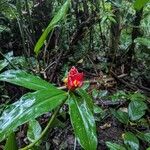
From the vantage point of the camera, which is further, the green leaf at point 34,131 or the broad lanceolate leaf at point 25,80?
the green leaf at point 34,131

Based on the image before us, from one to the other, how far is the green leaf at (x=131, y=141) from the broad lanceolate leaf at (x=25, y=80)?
1.93ft

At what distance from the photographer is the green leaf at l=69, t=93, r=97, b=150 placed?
0.73 metres

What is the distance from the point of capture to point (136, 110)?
147 cm

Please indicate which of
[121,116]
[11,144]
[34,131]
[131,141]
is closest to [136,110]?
[121,116]

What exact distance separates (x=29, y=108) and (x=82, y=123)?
0.40ft

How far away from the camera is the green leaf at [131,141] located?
1.31 meters

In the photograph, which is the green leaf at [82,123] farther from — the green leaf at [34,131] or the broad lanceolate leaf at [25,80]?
the green leaf at [34,131]

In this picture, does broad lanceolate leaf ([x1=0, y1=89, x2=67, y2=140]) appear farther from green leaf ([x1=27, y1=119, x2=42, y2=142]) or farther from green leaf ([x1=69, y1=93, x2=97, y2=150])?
green leaf ([x1=27, y1=119, x2=42, y2=142])

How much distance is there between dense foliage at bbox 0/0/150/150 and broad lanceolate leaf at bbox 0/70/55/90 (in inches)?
9.1

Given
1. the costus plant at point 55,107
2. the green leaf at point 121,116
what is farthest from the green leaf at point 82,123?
the green leaf at point 121,116

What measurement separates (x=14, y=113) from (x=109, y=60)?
1454 mm

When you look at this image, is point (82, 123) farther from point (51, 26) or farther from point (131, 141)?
point (131, 141)

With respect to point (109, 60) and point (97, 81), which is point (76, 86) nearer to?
point (97, 81)

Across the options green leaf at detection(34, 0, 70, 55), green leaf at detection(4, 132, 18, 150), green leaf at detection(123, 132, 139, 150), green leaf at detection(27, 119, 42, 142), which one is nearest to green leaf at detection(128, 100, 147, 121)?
green leaf at detection(123, 132, 139, 150)
